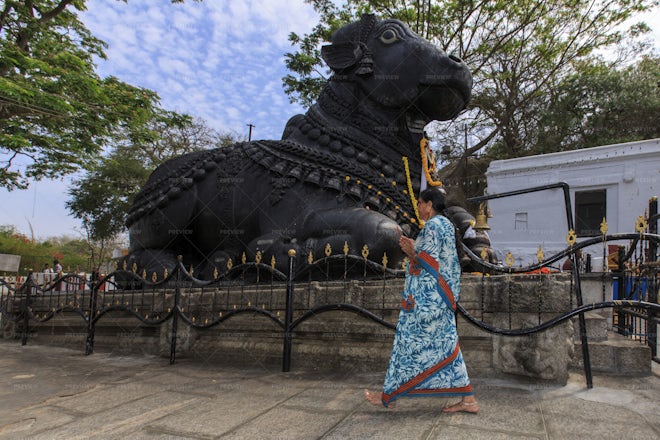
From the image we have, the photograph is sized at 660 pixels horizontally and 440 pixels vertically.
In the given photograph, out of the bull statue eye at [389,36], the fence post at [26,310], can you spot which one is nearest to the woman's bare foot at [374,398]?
the bull statue eye at [389,36]

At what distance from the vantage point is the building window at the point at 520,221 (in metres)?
17.8

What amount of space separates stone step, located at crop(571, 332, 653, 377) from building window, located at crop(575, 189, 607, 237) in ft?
47.7

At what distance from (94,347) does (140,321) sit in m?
1.15

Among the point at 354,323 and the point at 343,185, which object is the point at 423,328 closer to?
the point at 354,323

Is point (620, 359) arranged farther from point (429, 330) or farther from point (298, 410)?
point (298, 410)

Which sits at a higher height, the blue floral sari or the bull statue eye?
the bull statue eye

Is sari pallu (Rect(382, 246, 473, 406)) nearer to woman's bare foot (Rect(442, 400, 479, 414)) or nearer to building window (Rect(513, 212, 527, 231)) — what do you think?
woman's bare foot (Rect(442, 400, 479, 414))

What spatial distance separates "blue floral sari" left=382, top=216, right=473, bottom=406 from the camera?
2.89 metres

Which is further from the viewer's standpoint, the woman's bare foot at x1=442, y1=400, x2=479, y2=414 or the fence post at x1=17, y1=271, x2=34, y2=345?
the fence post at x1=17, y1=271, x2=34, y2=345

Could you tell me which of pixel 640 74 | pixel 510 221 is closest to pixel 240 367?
pixel 510 221

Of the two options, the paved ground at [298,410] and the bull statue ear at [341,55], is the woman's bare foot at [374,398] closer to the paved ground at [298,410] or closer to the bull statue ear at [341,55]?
the paved ground at [298,410]

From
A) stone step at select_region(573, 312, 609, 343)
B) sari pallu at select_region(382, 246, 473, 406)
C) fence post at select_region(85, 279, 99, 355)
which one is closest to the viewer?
sari pallu at select_region(382, 246, 473, 406)

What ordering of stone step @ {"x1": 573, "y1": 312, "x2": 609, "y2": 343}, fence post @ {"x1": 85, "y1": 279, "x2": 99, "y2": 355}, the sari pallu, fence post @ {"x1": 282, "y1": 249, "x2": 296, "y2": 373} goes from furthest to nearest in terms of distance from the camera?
fence post @ {"x1": 85, "y1": 279, "x2": 99, "y2": 355} < fence post @ {"x1": 282, "y1": 249, "x2": 296, "y2": 373} < stone step @ {"x1": 573, "y1": 312, "x2": 609, "y2": 343} < the sari pallu

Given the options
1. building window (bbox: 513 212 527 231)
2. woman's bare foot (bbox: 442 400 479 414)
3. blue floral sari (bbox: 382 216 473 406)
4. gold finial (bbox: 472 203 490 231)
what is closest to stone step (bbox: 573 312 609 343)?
blue floral sari (bbox: 382 216 473 406)
